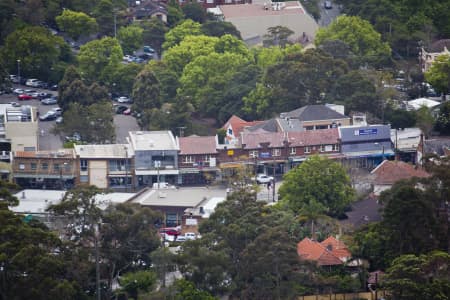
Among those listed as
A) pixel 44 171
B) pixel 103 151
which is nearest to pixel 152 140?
pixel 103 151

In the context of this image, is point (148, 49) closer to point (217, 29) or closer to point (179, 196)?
point (217, 29)

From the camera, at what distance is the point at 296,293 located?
48.0m

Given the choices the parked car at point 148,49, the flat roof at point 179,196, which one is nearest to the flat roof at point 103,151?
the flat roof at point 179,196

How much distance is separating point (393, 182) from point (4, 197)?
537 inches

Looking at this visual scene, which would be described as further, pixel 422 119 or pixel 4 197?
pixel 422 119

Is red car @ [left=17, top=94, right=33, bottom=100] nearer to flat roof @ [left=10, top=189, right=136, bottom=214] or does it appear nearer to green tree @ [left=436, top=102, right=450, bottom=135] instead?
flat roof @ [left=10, top=189, right=136, bottom=214]

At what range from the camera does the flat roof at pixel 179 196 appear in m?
57.1

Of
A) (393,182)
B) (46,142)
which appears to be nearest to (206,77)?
(46,142)

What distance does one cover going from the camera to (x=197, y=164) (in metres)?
61.1

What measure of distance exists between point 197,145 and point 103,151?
125 inches

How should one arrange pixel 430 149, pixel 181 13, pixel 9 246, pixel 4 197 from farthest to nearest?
pixel 181 13
pixel 430 149
pixel 4 197
pixel 9 246

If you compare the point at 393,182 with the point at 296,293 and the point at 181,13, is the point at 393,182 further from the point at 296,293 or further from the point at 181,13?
the point at 181,13

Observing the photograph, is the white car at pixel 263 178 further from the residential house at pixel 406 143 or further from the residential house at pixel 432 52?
the residential house at pixel 432 52

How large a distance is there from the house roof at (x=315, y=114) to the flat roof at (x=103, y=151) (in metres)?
6.44
